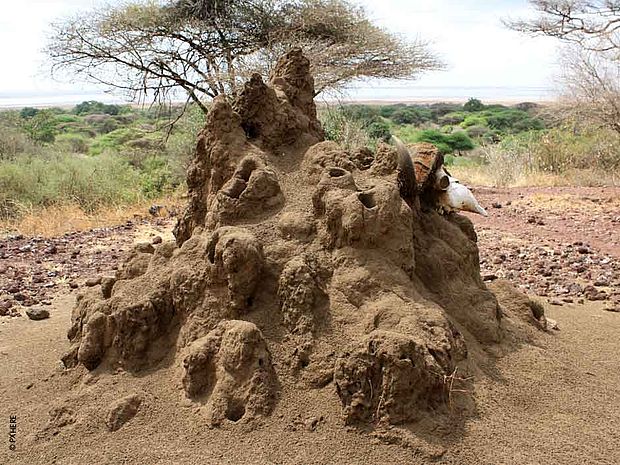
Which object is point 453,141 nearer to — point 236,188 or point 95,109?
point 236,188

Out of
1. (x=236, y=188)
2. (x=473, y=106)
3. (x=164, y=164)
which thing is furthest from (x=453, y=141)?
(x=236, y=188)

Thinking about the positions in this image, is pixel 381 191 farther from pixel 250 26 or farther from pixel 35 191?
pixel 250 26

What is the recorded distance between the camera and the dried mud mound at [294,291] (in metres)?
2.89

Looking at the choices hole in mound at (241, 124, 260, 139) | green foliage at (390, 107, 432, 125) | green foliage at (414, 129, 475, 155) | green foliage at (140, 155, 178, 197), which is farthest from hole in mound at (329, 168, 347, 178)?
green foliage at (390, 107, 432, 125)

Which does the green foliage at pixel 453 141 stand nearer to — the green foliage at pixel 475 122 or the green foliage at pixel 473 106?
the green foliage at pixel 475 122

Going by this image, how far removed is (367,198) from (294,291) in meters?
0.66

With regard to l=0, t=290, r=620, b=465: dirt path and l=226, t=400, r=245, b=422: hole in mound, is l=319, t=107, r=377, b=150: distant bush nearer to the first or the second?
l=0, t=290, r=620, b=465: dirt path

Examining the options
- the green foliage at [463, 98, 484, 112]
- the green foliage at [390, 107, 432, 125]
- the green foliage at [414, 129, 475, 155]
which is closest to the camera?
the green foliage at [414, 129, 475, 155]

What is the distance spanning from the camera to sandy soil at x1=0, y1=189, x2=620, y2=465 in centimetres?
268

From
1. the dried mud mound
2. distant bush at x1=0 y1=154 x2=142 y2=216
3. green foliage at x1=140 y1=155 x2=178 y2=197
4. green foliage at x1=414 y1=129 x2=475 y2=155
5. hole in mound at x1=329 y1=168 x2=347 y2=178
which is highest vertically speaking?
hole in mound at x1=329 y1=168 x2=347 y2=178

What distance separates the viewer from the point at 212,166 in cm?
403

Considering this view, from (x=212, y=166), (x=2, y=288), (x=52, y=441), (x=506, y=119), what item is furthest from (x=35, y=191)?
(x=506, y=119)

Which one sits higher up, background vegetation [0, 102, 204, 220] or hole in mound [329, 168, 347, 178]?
hole in mound [329, 168, 347, 178]

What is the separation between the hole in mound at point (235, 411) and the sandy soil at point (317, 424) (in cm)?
6
